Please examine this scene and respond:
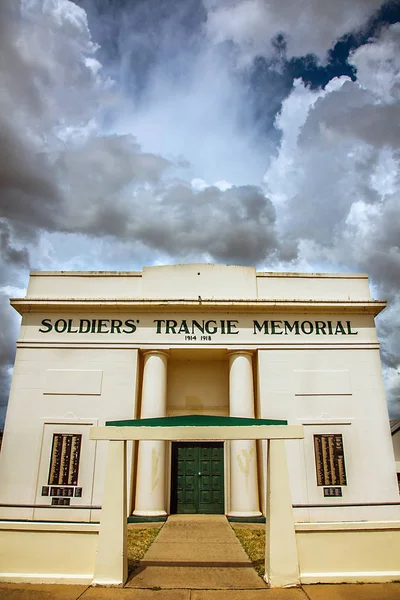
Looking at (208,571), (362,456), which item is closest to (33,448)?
(208,571)

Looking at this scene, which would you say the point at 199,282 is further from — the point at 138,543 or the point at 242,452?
the point at 138,543

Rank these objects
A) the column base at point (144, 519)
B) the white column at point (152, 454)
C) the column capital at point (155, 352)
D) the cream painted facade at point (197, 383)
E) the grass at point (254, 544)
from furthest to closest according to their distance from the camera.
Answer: the column capital at point (155, 352)
the cream painted facade at point (197, 383)
the white column at point (152, 454)
the column base at point (144, 519)
the grass at point (254, 544)

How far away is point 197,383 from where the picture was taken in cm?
1667

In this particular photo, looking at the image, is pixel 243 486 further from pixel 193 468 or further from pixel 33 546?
pixel 33 546

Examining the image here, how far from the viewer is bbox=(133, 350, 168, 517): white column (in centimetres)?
1368

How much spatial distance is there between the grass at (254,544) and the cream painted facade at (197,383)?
1.91m

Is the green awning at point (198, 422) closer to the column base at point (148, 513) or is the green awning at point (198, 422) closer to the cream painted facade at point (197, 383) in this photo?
the cream painted facade at point (197, 383)

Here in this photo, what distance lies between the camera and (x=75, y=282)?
16.5 meters

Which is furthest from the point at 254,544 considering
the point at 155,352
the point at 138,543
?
the point at 155,352

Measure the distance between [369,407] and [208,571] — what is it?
9103 mm

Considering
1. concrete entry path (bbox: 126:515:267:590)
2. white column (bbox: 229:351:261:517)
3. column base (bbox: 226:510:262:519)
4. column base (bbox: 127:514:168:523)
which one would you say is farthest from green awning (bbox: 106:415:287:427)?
column base (bbox: 226:510:262:519)

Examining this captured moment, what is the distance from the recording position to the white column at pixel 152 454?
44.9ft

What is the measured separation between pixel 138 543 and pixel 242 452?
201 inches

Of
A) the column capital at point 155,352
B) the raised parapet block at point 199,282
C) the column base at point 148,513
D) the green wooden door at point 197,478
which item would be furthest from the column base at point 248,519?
the raised parapet block at point 199,282
